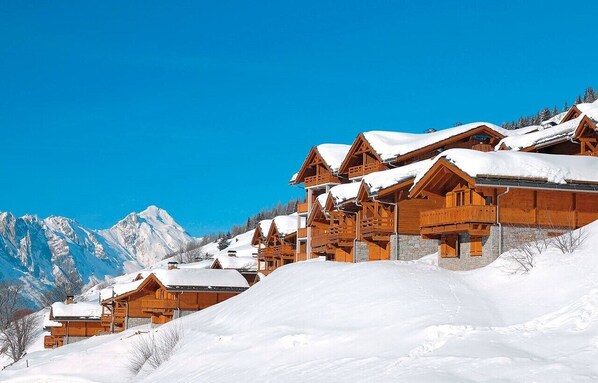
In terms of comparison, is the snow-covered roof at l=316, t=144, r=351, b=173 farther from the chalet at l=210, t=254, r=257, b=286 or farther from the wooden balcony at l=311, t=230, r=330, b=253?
the chalet at l=210, t=254, r=257, b=286

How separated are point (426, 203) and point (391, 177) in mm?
2101

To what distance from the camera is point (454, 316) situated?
2198cm

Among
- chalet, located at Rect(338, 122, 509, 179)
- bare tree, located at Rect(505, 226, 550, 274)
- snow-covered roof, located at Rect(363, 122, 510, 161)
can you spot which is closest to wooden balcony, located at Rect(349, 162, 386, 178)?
chalet, located at Rect(338, 122, 509, 179)

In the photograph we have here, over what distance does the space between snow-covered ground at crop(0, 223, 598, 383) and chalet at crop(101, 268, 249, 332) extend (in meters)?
24.0

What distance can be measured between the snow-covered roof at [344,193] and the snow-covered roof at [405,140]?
307 centimetres

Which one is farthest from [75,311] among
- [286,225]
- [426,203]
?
[426,203]

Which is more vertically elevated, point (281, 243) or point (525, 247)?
point (281, 243)

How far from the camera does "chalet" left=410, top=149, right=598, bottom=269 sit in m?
30.9

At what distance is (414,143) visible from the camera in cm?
4738

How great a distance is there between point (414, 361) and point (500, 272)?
996cm

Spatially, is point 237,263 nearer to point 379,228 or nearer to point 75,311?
point 75,311

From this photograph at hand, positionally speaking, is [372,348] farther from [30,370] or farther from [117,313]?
[117,313]

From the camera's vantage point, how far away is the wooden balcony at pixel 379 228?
3953 cm

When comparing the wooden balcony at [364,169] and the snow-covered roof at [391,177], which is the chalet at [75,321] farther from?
the snow-covered roof at [391,177]
